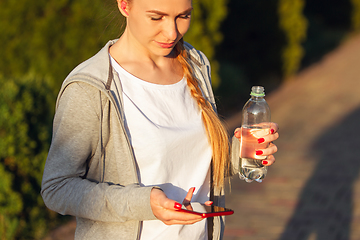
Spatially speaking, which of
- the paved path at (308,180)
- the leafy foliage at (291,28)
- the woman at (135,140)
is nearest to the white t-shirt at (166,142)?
the woman at (135,140)

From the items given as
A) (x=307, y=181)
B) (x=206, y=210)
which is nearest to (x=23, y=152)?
(x=206, y=210)

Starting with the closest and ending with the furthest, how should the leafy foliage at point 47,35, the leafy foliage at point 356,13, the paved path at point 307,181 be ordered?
the paved path at point 307,181 < the leafy foliage at point 47,35 < the leafy foliage at point 356,13

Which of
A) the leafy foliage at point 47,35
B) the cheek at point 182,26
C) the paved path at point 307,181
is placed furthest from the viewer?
the leafy foliage at point 47,35

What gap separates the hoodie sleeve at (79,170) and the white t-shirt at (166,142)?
15 centimetres

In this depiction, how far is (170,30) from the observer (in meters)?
1.63

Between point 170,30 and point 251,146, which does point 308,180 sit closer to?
point 251,146

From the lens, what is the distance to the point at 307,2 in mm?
18281

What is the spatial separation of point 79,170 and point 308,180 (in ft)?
16.0

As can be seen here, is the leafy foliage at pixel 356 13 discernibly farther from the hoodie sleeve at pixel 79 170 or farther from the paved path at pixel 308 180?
the hoodie sleeve at pixel 79 170

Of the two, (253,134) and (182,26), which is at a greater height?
(182,26)

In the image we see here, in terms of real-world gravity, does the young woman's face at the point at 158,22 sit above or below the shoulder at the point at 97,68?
above

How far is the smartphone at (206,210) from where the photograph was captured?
55.9 inches

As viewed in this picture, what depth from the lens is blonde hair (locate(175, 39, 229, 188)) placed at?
1816 millimetres

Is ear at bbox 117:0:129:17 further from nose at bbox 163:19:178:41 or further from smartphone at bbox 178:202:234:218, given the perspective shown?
smartphone at bbox 178:202:234:218
